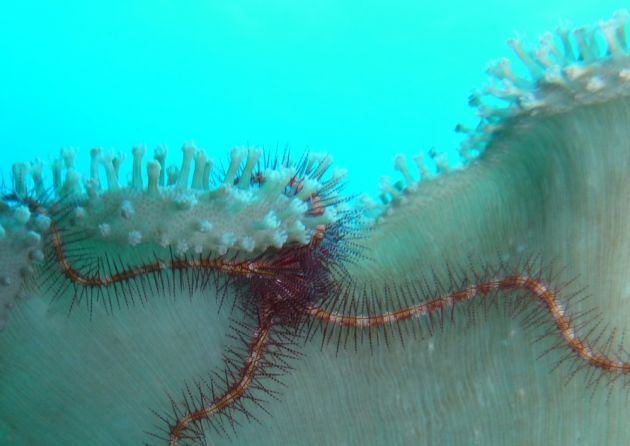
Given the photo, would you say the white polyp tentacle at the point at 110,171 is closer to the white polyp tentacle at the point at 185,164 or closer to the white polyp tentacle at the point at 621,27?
the white polyp tentacle at the point at 185,164

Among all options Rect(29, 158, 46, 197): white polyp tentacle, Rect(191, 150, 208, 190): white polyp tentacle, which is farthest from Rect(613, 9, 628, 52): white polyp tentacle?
Rect(29, 158, 46, 197): white polyp tentacle

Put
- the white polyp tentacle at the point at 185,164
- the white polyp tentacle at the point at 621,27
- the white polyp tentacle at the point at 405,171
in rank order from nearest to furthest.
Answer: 1. the white polyp tentacle at the point at 621,27
2. the white polyp tentacle at the point at 185,164
3. the white polyp tentacle at the point at 405,171

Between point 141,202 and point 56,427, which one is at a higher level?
point 141,202

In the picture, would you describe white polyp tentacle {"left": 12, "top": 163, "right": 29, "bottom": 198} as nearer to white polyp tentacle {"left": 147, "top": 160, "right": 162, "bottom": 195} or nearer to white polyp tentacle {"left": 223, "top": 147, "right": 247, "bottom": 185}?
white polyp tentacle {"left": 147, "top": 160, "right": 162, "bottom": 195}

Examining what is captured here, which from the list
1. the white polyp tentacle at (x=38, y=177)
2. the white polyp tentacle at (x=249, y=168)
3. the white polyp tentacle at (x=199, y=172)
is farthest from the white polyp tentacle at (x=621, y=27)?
the white polyp tentacle at (x=38, y=177)

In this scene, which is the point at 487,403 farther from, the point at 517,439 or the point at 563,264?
the point at 563,264

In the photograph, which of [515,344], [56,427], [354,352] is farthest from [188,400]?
[515,344]

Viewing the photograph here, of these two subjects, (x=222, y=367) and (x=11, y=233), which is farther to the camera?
(x=222, y=367)

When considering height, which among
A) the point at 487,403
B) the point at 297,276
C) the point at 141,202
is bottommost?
the point at 487,403

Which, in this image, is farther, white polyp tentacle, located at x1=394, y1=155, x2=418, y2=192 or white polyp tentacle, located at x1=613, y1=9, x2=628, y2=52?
white polyp tentacle, located at x1=394, y1=155, x2=418, y2=192
